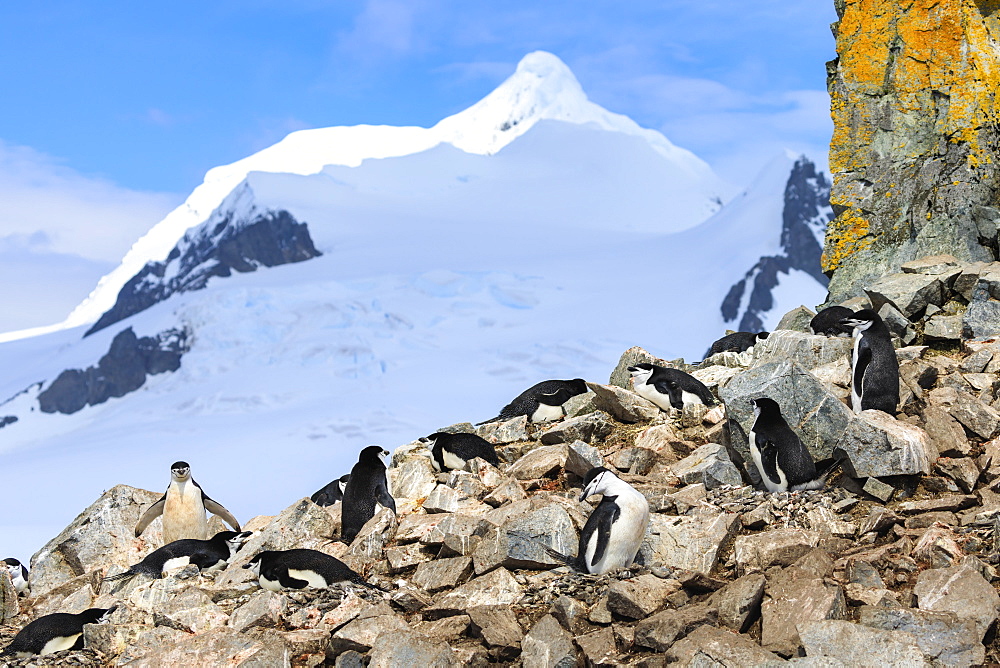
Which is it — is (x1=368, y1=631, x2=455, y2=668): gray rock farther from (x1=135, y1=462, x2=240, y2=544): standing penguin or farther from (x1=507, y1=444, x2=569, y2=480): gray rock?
(x1=135, y1=462, x2=240, y2=544): standing penguin

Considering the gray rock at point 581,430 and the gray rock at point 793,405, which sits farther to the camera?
the gray rock at point 581,430

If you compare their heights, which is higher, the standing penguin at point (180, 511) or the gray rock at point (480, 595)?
the standing penguin at point (180, 511)

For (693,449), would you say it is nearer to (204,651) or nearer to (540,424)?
(540,424)

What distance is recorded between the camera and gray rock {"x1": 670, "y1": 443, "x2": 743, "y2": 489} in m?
7.11

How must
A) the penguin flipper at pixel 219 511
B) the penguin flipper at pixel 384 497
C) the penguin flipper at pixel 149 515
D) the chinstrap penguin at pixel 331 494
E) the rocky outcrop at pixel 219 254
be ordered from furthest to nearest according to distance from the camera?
the rocky outcrop at pixel 219 254, the chinstrap penguin at pixel 331 494, the penguin flipper at pixel 219 511, the penguin flipper at pixel 149 515, the penguin flipper at pixel 384 497

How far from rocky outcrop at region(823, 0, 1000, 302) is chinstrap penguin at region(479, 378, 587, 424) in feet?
12.0

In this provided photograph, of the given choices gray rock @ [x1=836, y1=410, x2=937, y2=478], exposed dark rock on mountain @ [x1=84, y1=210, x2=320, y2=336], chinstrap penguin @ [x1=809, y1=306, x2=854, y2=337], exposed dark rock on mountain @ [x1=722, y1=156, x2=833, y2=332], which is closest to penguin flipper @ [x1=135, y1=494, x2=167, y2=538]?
gray rock @ [x1=836, y1=410, x2=937, y2=478]

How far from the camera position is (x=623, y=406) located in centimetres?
938

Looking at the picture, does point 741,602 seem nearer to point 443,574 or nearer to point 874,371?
point 443,574

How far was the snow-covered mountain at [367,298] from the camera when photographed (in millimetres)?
66125

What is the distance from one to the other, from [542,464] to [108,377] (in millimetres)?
108613

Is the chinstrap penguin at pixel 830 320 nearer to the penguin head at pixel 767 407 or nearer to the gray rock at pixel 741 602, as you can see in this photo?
the penguin head at pixel 767 407

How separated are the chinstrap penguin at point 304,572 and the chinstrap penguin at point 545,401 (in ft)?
14.6

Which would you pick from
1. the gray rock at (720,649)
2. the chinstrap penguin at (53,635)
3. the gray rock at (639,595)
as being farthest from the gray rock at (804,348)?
the chinstrap penguin at (53,635)
